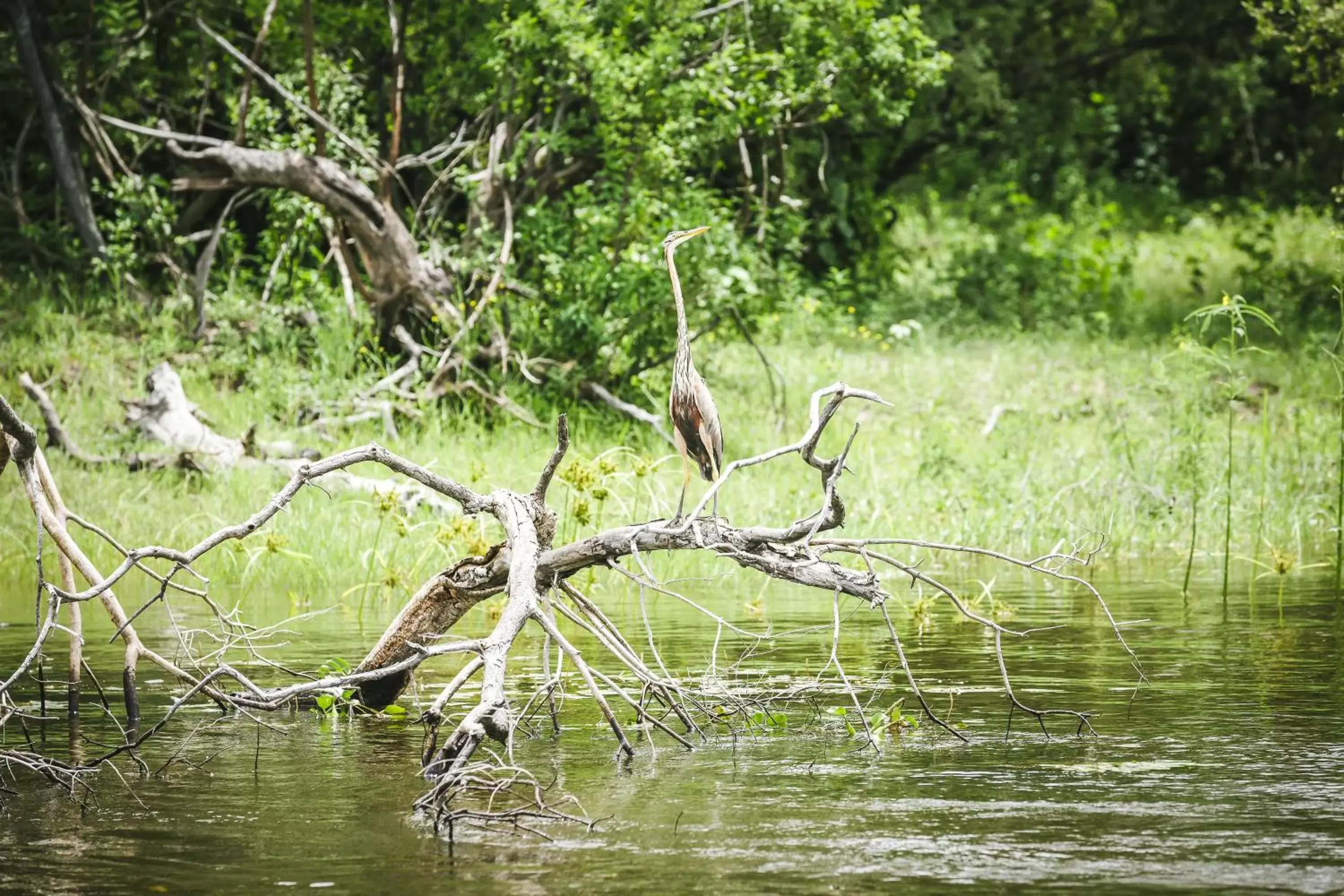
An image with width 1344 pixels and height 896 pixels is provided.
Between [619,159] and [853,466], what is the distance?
3143mm

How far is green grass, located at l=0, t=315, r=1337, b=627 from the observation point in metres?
11.1

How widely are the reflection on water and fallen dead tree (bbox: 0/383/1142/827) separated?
14 cm

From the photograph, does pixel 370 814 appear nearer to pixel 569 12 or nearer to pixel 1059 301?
pixel 569 12

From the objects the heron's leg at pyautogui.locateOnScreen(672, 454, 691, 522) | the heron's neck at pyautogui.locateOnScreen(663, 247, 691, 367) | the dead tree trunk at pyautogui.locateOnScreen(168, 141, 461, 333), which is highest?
the dead tree trunk at pyautogui.locateOnScreen(168, 141, 461, 333)

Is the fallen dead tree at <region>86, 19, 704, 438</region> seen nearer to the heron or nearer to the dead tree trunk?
the dead tree trunk

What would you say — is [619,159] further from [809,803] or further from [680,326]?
[809,803]

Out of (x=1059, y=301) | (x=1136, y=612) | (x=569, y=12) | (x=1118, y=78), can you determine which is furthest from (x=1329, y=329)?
(x=1136, y=612)

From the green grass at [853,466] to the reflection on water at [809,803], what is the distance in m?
1.99

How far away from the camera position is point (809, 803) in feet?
18.1

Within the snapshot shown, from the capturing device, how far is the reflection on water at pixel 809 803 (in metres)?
4.69

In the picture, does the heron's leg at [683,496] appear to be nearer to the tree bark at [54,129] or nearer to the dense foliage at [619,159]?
the dense foliage at [619,159]

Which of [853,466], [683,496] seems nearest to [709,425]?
[683,496]

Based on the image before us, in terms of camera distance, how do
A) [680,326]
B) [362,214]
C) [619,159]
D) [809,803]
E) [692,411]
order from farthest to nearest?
[362,214] → [619,159] → [692,411] → [680,326] → [809,803]

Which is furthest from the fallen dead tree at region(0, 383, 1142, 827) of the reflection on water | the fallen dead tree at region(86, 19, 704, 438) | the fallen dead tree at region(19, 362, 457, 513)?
the fallen dead tree at region(86, 19, 704, 438)
